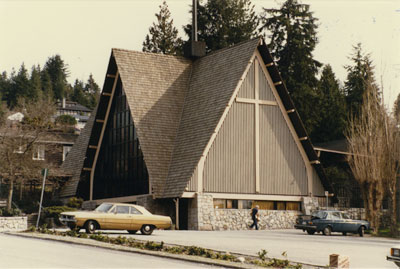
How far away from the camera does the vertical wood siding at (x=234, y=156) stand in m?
41.0

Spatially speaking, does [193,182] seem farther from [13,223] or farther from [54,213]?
[13,223]

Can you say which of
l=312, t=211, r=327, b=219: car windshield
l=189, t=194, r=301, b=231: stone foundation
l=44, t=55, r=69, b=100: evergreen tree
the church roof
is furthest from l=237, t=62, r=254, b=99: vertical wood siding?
l=44, t=55, r=69, b=100: evergreen tree

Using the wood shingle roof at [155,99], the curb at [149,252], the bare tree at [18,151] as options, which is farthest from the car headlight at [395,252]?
the bare tree at [18,151]

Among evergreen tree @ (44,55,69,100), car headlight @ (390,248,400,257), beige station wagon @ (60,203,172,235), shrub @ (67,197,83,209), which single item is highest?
evergreen tree @ (44,55,69,100)

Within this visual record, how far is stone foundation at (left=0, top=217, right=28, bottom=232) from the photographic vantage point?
38.7 m

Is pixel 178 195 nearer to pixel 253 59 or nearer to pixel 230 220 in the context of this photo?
pixel 230 220

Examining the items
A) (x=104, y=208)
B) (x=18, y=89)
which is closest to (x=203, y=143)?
(x=104, y=208)

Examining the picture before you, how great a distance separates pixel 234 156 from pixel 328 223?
775 centimetres

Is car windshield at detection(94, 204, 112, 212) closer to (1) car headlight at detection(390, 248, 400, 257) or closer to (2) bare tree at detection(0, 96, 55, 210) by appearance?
(1) car headlight at detection(390, 248, 400, 257)

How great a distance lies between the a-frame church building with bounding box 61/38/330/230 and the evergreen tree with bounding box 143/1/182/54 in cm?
2367

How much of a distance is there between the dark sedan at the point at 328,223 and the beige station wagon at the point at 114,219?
33.2 feet

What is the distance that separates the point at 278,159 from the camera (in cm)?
4366

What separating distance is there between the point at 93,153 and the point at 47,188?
28.2ft

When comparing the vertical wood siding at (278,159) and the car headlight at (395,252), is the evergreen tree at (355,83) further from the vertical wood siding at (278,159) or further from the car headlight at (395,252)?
the car headlight at (395,252)
